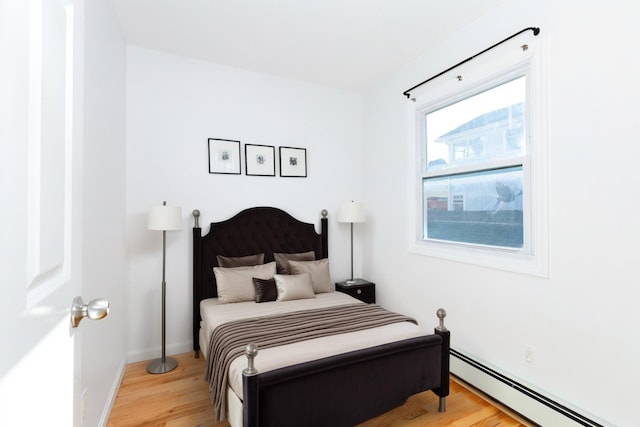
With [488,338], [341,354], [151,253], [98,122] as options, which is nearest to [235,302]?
[151,253]

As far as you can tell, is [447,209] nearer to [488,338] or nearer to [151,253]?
[488,338]

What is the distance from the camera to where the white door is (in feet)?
1.61

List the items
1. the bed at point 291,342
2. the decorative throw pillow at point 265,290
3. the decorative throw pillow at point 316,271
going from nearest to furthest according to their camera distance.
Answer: the bed at point 291,342 → the decorative throw pillow at point 265,290 → the decorative throw pillow at point 316,271

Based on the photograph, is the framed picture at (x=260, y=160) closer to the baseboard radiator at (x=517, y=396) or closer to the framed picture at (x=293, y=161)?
the framed picture at (x=293, y=161)

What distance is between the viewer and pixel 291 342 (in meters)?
2.00

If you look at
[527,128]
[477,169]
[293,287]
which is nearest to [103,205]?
[293,287]

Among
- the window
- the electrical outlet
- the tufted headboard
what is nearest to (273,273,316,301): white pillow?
the tufted headboard

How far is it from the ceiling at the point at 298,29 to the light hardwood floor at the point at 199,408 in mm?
2897

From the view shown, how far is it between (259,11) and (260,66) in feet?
3.06

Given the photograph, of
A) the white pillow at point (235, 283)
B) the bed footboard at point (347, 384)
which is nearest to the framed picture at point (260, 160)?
the white pillow at point (235, 283)

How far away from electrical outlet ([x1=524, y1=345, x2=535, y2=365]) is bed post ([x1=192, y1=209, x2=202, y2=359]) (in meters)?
2.70

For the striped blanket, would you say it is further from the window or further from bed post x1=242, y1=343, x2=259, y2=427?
the window

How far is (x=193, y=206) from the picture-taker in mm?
3229

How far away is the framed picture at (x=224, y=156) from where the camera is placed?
131 inches
